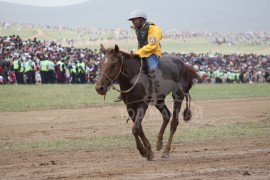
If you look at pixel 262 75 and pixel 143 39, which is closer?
pixel 143 39

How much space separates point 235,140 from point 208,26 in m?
163

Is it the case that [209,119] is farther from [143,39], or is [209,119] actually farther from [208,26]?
[208,26]

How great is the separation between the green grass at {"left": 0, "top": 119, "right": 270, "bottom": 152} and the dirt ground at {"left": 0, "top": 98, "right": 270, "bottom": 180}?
516mm

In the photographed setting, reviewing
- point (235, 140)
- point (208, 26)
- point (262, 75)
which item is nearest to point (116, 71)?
point (235, 140)

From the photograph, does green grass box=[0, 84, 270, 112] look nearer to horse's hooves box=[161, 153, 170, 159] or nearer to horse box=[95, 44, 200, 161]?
horse box=[95, 44, 200, 161]

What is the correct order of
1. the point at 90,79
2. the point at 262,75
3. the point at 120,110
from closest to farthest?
the point at 120,110
the point at 90,79
the point at 262,75

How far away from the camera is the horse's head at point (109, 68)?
35.6 feet

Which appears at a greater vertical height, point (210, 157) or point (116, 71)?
point (116, 71)

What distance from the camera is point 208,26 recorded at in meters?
175

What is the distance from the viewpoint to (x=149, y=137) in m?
15.0

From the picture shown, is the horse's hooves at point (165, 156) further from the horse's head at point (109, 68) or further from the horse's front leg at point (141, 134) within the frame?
the horse's head at point (109, 68)

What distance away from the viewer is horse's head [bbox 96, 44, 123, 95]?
10.8m

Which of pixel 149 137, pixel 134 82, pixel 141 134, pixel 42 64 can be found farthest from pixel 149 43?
pixel 42 64

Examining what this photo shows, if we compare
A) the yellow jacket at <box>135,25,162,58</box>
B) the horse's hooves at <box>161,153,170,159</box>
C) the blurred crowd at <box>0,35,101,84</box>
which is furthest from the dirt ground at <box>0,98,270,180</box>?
the blurred crowd at <box>0,35,101,84</box>
